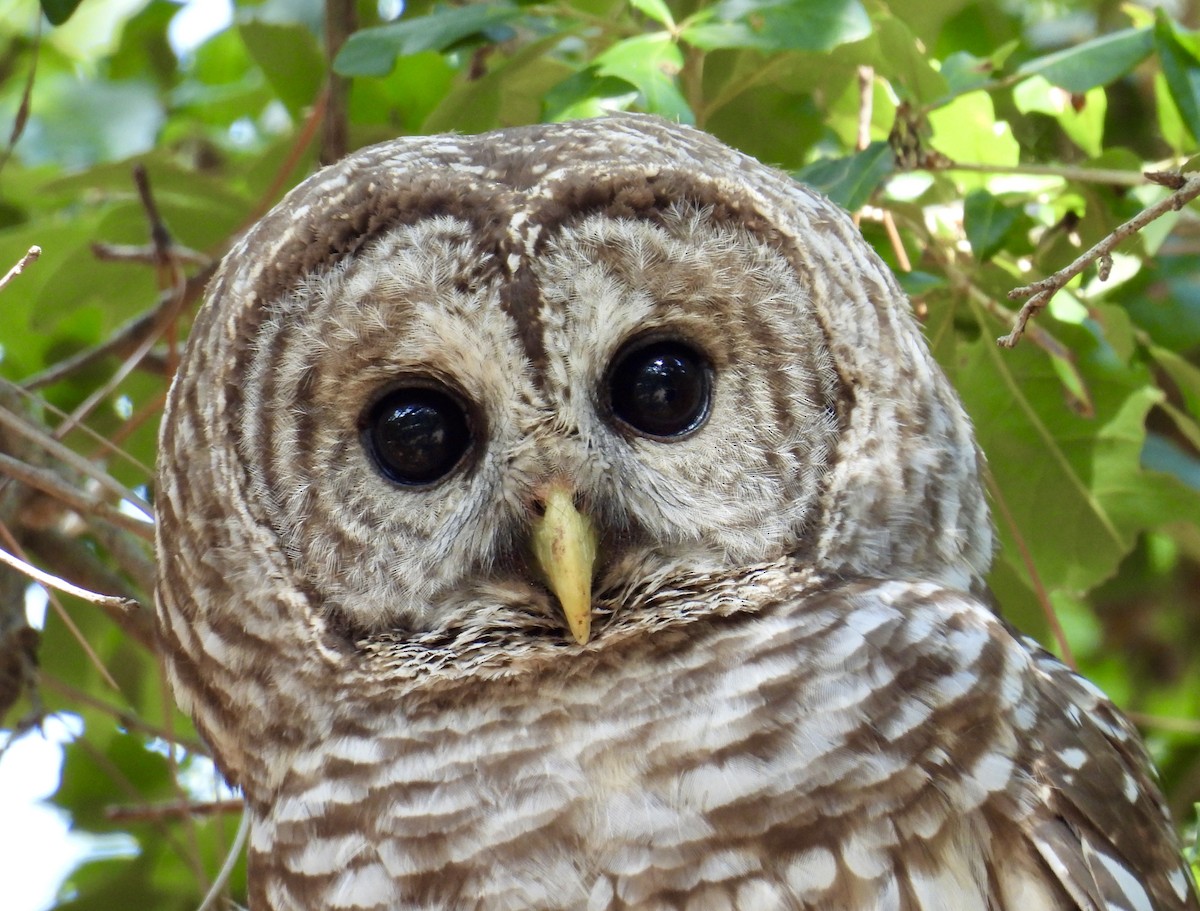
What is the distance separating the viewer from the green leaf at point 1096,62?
202 cm

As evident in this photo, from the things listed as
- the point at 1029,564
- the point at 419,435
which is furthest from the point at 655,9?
the point at 1029,564

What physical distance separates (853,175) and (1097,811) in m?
0.91

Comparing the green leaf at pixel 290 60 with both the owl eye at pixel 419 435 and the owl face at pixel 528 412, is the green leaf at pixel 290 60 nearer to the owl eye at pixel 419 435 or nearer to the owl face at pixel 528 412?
the owl face at pixel 528 412

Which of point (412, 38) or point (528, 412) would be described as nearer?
point (528, 412)

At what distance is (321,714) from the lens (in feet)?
6.07

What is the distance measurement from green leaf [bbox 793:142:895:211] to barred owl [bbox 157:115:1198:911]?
0.05 metres

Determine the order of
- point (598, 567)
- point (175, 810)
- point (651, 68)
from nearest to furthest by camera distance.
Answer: point (598, 567) < point (651, 68) < point (175, 810)

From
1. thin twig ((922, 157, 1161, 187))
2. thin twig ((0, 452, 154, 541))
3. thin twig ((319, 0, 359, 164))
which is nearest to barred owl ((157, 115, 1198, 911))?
thin twig ((0, 452, 154, 541))

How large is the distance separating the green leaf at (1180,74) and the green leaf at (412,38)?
2.98 feet

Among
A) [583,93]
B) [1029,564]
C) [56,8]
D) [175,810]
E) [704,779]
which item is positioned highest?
[56,8]

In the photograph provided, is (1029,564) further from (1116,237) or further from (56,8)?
(56,8)

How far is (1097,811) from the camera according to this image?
1.73 meters

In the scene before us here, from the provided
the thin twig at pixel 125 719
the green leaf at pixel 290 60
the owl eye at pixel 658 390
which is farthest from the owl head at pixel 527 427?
the green leaf at pixel 290 60

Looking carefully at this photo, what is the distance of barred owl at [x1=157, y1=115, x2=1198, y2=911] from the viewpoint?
1664 millimetres
